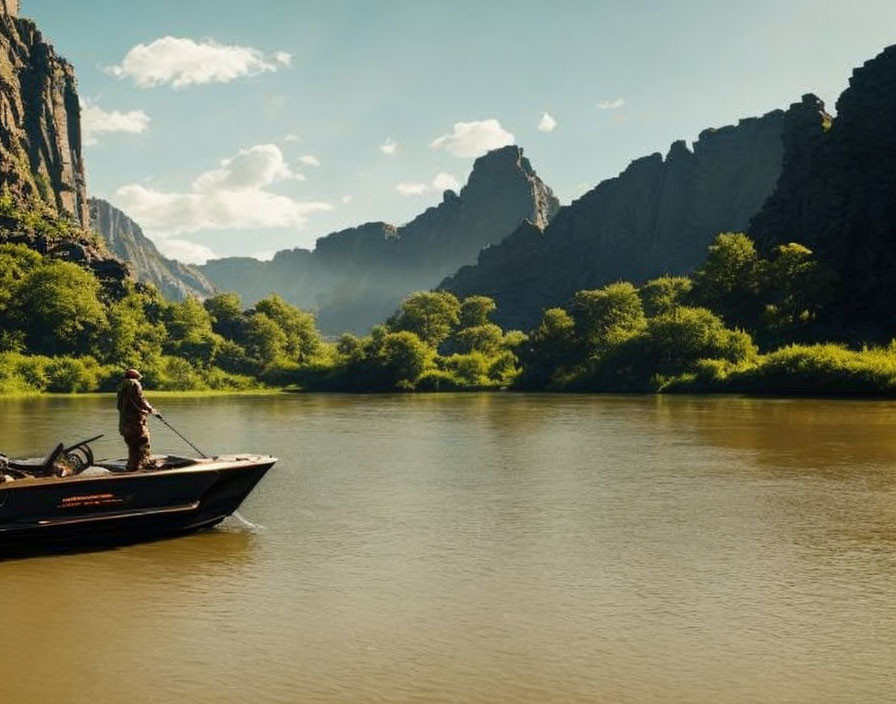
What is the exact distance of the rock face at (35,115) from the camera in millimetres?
171125

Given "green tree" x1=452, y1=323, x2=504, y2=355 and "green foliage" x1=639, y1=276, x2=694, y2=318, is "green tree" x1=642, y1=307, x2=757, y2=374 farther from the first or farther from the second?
"green tree" x1=452, y1=323, x2=504, y2=355

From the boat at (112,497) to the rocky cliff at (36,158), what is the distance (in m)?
135

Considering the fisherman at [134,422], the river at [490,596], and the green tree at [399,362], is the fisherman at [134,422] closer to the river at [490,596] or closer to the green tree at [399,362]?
the river at [490,596]

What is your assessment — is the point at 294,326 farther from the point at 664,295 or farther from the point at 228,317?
the point at 664,295

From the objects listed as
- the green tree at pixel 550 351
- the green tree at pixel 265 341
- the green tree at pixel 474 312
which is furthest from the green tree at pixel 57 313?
the green tree at pixel 474 312

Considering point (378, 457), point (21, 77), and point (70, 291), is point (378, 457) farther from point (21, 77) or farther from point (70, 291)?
point (21, 77)

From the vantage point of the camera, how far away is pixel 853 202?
105500 mm

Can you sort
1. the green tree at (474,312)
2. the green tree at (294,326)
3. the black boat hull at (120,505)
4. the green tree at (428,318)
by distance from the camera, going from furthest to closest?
the green tree at (474,312), the green tree at (294,326), the green tree at (428,318), the black boat hull at (120,505)

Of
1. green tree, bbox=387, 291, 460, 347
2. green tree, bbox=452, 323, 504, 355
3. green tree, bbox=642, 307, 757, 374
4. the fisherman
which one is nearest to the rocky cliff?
green tree, bbox=387, 291, 460, 347

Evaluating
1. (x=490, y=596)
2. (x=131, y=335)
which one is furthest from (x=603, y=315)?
(x=490, y=596)

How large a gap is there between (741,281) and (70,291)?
91.7 meters

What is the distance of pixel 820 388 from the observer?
74562mm

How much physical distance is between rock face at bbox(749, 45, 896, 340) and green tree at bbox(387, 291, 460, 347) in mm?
56558

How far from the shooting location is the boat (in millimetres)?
→ 14898
